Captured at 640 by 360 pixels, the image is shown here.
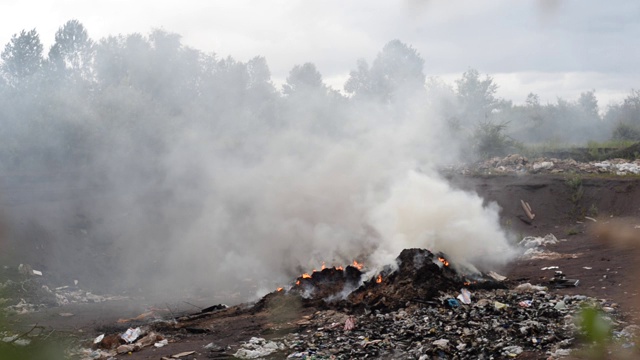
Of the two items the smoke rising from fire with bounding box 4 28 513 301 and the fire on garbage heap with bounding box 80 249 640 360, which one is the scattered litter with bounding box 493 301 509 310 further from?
the smoke rising from fire with bounding box 4 28 513 301

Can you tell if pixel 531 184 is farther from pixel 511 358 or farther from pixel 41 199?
pixel 41 199

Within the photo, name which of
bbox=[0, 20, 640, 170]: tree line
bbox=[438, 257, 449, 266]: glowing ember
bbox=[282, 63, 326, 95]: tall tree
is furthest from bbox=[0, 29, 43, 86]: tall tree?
bbox=[438, 257, 449, 266]: glowing ember

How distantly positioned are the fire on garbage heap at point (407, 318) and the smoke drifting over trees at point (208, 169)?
1666 millimetres

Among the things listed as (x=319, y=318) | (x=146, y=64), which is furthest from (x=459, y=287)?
(x=146, y=64)

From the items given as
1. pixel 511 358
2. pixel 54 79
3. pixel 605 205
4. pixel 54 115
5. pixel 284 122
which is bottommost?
pixel 511 358

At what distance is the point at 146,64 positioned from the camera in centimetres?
2306

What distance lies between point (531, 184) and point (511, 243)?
413cm

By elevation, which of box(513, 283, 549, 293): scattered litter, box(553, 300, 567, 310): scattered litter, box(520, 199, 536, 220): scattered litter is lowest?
box(553, 300, 567, 310): scattered litter

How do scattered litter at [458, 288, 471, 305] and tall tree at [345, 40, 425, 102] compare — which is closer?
scattered litter at [458, 288, 471, 305]

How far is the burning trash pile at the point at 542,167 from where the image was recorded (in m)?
18.7

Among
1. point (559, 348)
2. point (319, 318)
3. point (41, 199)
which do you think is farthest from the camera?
point (41, 199)

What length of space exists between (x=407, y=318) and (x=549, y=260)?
16.8ft

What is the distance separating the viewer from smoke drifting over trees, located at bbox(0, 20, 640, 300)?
13.5 meters

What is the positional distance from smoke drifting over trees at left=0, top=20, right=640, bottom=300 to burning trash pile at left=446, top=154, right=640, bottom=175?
1.31 metres
